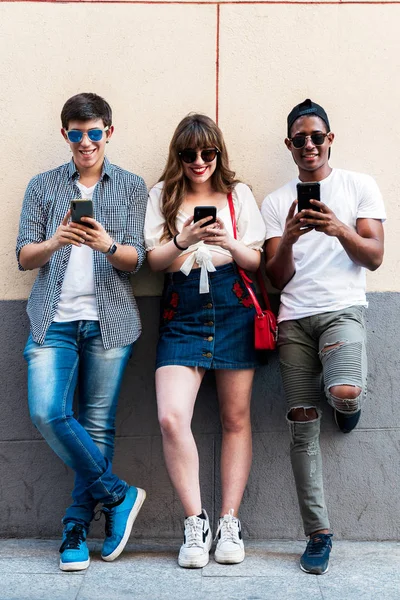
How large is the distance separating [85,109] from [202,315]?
3.94 feet

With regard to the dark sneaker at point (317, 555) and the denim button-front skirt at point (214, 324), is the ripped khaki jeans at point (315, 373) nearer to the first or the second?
the dark sneaker at point (317, 555)

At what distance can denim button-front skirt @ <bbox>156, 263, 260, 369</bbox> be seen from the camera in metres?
4.21

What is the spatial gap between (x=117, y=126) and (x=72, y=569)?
237cm

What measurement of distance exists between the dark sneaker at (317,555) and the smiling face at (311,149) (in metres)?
1.84

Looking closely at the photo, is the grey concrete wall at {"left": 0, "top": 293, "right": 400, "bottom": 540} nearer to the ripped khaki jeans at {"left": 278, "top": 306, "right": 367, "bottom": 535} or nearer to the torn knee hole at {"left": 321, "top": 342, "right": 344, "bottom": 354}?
the ripped khaki jeans at {"left": 278, "top": 306, "right": 367, "bottom": 535}

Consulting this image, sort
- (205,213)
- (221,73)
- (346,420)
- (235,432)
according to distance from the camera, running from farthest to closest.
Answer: (221,73) < (346,420) < (235,432) < (205,213)

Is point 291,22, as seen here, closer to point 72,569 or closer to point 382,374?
point 382,374

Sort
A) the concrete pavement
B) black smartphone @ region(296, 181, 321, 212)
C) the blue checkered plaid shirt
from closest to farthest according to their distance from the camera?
the concrete pavement, black smartphone @ region(296, 181, 321, 212), the blue checkered plaid shirt

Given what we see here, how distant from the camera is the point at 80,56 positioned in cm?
460

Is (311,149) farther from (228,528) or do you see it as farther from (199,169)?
(228,528)

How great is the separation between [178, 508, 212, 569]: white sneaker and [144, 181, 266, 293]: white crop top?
1259mm

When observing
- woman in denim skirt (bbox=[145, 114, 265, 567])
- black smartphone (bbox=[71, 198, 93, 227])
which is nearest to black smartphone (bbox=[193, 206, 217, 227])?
woman in denim skirt (bbox=[145, 114, 265, 567])

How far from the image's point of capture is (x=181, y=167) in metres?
4.34

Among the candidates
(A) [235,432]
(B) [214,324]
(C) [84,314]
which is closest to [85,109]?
(C) [84,314]
